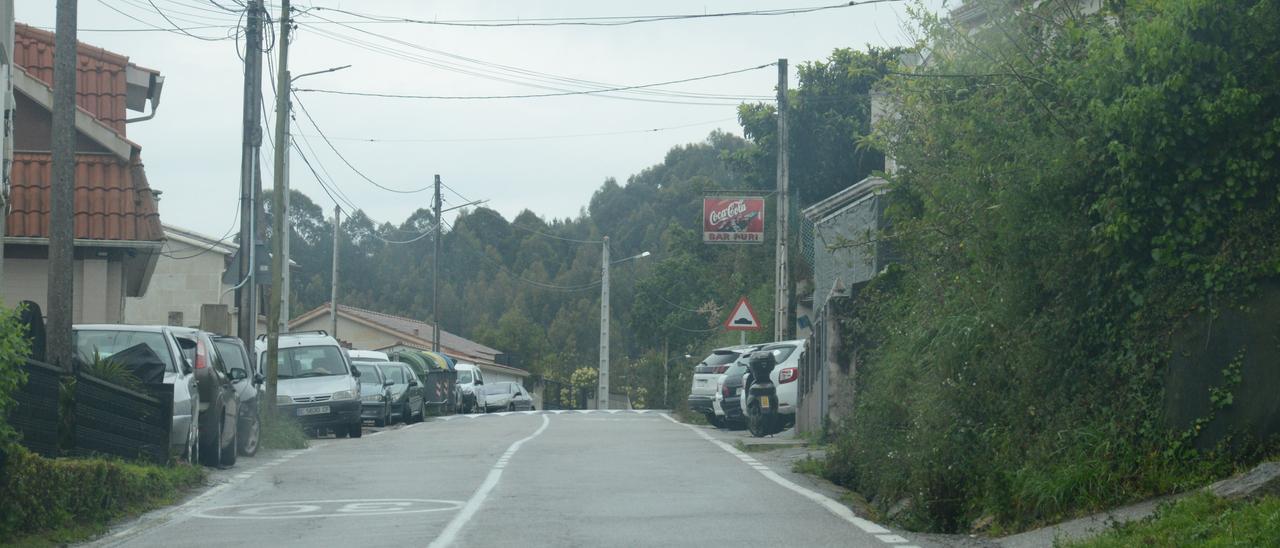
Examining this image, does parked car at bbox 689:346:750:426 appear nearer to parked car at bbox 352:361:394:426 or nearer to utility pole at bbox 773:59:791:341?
utility pole at bbox 773:59:791:341

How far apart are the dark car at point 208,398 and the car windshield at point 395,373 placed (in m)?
15.6

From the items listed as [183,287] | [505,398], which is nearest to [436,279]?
[505,398]

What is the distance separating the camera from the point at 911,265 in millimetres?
15422

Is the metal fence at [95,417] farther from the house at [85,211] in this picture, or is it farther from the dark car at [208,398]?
the house at [85,211]

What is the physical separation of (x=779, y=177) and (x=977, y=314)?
67.8ft

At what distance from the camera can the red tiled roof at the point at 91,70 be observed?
26.3m

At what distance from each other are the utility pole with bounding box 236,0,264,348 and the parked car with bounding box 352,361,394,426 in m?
4.81

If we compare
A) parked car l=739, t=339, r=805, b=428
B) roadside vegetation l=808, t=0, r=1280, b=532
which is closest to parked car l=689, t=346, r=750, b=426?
parked car l=739, t=339, r=805, b=428

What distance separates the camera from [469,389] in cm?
5166

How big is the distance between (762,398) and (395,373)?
12843mm

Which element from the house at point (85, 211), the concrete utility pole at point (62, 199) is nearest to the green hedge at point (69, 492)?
the concrete utility pole at point (62, 199)

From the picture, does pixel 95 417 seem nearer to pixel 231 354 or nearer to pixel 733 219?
pixel 231 354

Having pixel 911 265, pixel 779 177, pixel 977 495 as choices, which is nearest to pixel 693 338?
pixel 779 177

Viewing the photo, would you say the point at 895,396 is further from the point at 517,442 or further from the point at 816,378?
the point at 517,442
